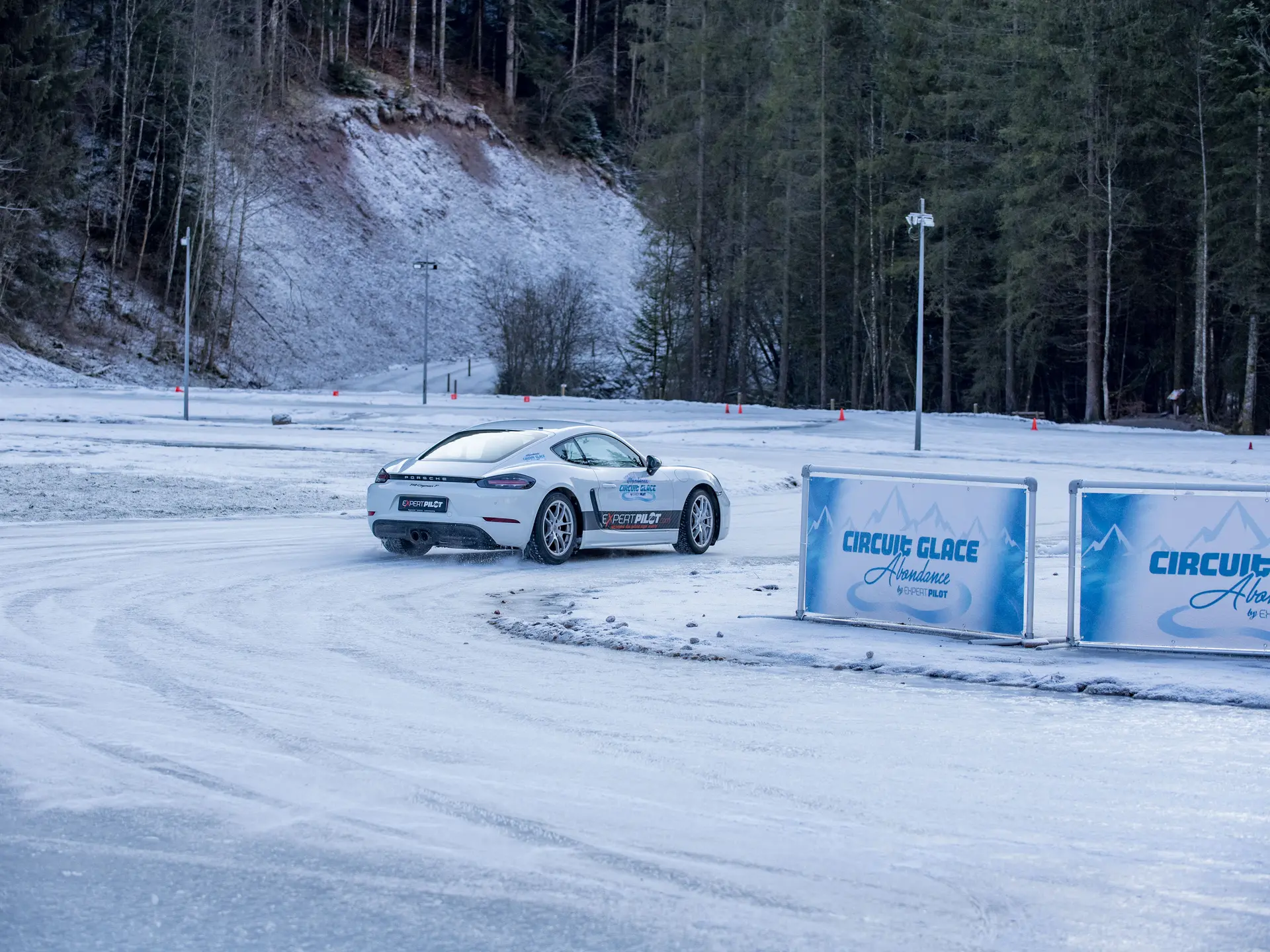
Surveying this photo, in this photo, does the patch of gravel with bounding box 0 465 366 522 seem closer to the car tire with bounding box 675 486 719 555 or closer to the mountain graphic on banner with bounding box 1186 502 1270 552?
the car tire with bounding box 675 486 719 555

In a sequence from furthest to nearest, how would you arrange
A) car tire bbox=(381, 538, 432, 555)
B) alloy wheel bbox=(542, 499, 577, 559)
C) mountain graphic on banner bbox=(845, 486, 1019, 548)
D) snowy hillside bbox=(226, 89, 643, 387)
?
1. snowy hillside bbox=(226, 89, 643, 387)
2. car tire bbox=(381, 538, 432, 555)
3. alloy wheel bbox=(542, 499, 577, 559)
4. mountain graphic on banner bbox=(845, 486, 1019, 548)

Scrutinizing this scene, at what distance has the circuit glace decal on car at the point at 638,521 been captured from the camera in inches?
651

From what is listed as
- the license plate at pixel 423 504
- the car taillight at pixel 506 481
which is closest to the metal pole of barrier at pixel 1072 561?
the car taillight at pixel 506 481

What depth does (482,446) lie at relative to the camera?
53.5 ft

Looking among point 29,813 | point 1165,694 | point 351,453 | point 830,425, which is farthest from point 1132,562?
point 830,425

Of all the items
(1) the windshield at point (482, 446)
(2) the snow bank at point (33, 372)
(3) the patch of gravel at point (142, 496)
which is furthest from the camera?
(2) the snow bank at point (33, 372)

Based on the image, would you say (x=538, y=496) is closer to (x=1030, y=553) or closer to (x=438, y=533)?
(x=438, y=533)

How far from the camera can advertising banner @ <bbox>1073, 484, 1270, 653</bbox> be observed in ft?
32.7

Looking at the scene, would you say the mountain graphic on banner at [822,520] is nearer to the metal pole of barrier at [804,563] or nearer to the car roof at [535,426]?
the metal pole of barrier at [804,563]

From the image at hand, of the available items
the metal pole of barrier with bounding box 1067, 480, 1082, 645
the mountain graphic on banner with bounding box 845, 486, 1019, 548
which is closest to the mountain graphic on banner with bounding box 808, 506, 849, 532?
the mountain graphic on banner with bounding box 845, 486, 1019, 548

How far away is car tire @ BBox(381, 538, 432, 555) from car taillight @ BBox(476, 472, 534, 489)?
3.48 feet

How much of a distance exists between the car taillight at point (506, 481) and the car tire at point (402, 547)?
1061mm

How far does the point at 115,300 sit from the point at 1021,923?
262 feet

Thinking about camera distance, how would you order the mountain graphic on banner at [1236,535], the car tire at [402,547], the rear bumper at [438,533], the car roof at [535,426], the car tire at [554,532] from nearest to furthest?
the mountain graphic on banner at [1236,535] → the rear bumper at [438,533] → the car tire at [554,532] → the car tire at [402,547] → the car roof at [535,426]
